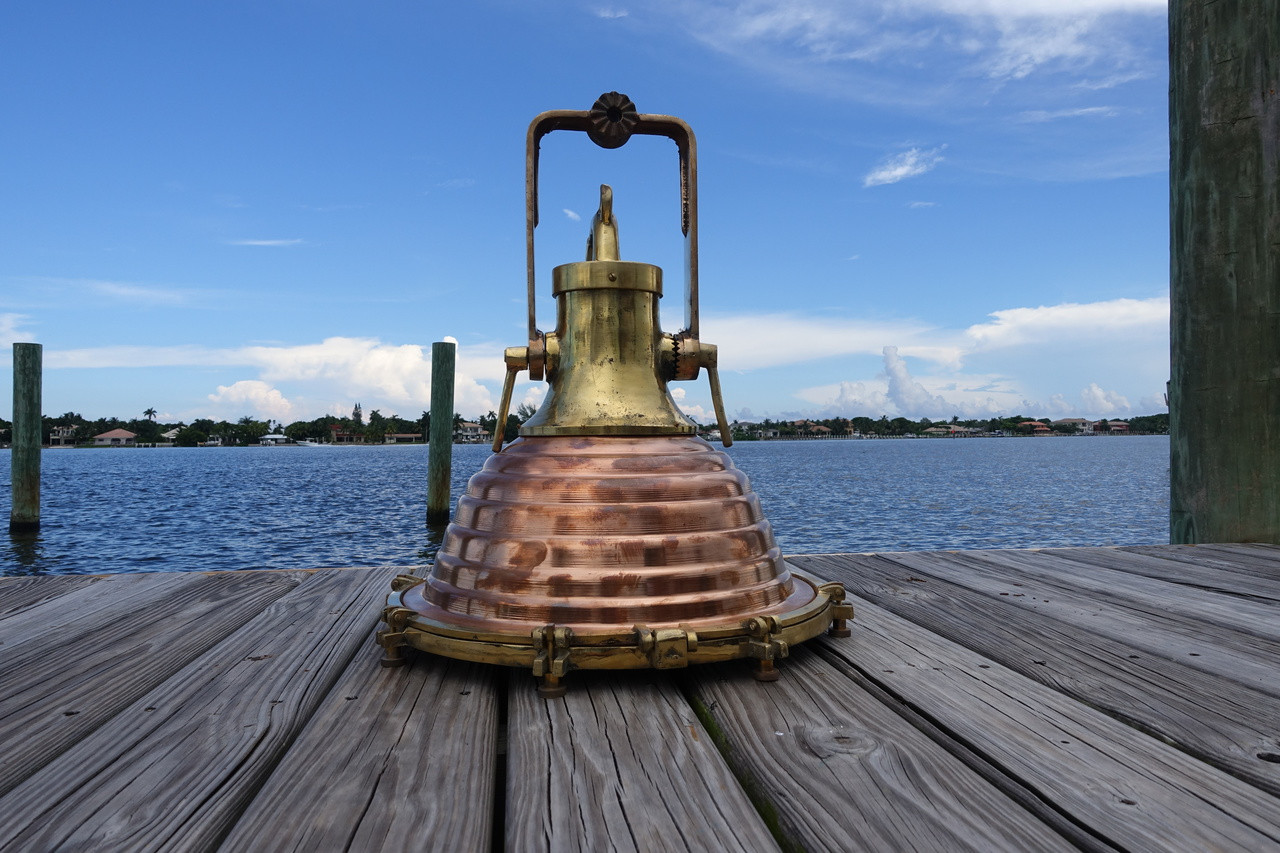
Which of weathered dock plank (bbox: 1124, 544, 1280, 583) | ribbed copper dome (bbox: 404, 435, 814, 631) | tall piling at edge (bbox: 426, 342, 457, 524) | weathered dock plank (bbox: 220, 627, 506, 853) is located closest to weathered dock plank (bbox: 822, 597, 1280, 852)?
ribbed copper dome (bbox: 404, 435, 814, 631)

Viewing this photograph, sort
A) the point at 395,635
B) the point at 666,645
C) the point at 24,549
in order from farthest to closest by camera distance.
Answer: the point at 24,549, the point at 395,635, the point at 666,645

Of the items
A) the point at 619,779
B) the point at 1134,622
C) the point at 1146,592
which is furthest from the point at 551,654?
the point at 1146,592

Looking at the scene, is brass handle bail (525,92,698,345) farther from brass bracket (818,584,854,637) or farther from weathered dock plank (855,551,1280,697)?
weathered dock plank (855,551,1280,697)

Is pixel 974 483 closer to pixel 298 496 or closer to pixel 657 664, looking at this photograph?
pixel 298 496

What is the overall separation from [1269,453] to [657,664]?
3583 mm

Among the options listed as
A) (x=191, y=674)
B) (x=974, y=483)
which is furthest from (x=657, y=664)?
(x=974, y=483)

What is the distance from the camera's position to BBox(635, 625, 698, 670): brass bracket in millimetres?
1664

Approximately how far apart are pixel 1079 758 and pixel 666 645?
2.45 feet

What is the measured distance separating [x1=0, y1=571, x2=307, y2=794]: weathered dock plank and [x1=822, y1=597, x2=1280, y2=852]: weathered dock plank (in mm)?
1593

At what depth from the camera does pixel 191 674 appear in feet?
6.20

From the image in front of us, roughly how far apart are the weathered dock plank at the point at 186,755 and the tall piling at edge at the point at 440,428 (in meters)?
14.0

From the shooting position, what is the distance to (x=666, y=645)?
1.67m

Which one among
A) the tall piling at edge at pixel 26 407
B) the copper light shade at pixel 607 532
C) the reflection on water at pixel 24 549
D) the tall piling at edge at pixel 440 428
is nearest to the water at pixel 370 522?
the reflection on water at pixel 24 549

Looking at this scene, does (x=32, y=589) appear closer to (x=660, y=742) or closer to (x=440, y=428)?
(x=660, y=742)
